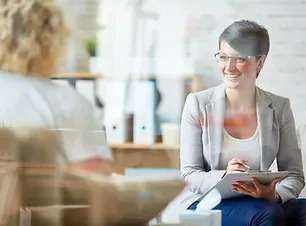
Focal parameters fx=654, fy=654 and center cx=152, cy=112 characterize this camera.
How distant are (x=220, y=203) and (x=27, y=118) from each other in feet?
1.36

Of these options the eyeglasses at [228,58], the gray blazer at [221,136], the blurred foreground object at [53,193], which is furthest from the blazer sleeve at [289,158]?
the blurred foreground object at [53,193]

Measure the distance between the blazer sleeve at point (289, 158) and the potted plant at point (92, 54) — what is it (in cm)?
39

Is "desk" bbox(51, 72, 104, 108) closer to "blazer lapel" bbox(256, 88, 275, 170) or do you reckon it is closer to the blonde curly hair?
the blonde curly hair

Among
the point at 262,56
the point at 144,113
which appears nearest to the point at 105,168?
the point at 144,113

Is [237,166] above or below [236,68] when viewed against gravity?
below

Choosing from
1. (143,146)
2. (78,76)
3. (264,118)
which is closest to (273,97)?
(264,118)

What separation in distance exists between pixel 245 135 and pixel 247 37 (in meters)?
0.20

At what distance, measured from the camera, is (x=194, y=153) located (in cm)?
131

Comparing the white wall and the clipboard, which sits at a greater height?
the white wall

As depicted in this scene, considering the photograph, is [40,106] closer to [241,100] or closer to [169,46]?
[169,46]

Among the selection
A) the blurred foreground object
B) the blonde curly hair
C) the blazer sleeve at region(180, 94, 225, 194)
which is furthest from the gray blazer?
the blonde curly hair

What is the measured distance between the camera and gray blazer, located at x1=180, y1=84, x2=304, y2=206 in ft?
4.28

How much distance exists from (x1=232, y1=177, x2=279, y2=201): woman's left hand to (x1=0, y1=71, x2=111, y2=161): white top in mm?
296

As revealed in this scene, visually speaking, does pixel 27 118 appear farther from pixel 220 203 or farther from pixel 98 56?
pixel 220 203
